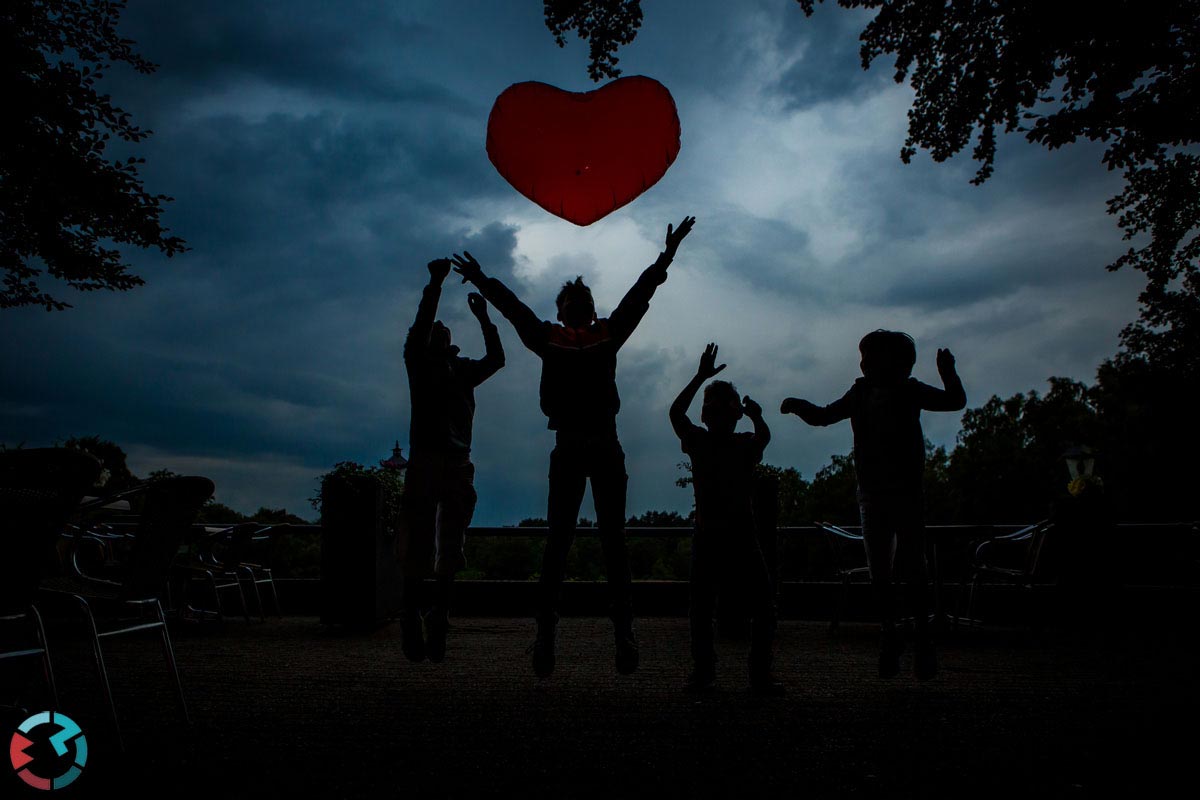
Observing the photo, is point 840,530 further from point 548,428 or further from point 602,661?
point 548,428

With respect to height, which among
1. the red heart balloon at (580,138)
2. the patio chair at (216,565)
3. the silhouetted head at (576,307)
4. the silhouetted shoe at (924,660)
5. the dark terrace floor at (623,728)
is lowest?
the dark terrace floor at (623,728)

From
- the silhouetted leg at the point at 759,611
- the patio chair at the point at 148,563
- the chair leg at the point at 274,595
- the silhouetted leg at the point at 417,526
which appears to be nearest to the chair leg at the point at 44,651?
the patio chair at the point at 148,563

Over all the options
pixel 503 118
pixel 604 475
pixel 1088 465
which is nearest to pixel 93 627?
pixel 604 475

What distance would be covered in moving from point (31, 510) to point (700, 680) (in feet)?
9.65

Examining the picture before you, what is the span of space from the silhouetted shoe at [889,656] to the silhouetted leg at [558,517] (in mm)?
1628

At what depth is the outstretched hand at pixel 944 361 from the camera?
3.68 metres

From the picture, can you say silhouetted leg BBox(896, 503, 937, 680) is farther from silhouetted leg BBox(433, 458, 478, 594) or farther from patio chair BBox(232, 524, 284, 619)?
patio chair BBox(232, 524, 284, 619)

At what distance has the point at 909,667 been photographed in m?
4.96

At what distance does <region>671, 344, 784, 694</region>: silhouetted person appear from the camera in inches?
144

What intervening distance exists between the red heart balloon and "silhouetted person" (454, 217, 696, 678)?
0.82 metres

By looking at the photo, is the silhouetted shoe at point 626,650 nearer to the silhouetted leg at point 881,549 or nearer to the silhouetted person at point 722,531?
the silhouetted person at point 722,531

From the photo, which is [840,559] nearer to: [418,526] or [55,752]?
[418,526]

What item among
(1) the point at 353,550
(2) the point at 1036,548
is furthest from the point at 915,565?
(1) the point at 353,550

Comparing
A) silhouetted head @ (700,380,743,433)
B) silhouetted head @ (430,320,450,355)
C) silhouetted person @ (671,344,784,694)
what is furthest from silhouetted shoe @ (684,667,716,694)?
silhouetted head @ (430,320,450,355)
